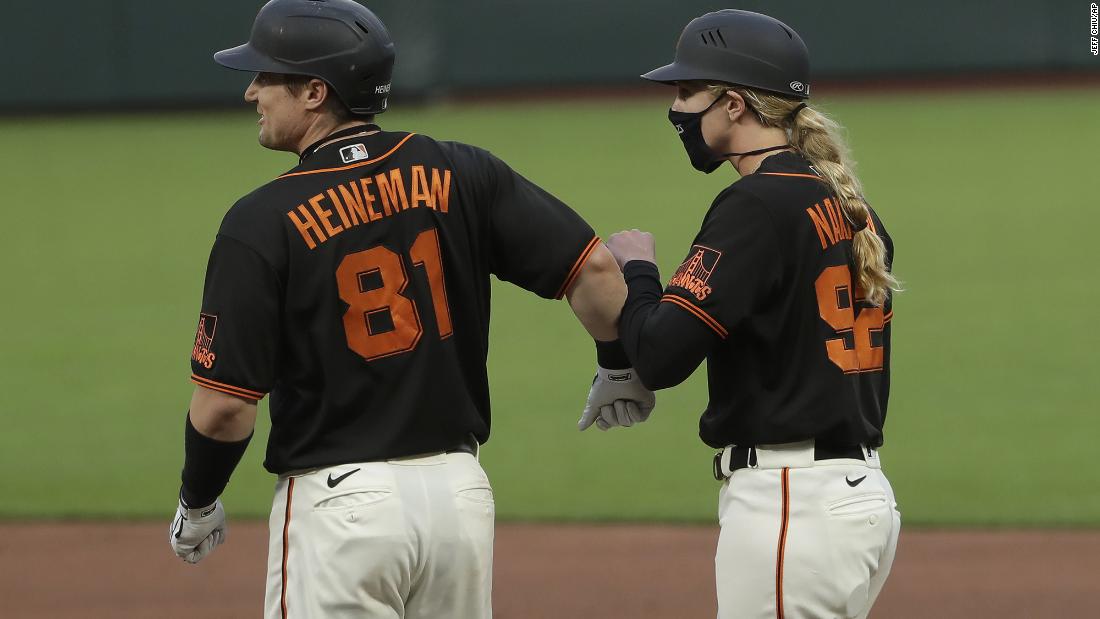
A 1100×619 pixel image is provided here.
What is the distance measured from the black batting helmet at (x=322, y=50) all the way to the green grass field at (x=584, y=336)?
398 centimetres

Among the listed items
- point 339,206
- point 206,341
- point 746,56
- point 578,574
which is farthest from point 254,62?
point 578,574

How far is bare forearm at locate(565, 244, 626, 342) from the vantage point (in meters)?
3.57

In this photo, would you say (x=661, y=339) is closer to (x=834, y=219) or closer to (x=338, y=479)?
(x=834, y=219)

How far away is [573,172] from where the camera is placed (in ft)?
59.0

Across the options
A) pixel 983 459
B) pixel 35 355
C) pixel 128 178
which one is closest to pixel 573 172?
pixel 128 178

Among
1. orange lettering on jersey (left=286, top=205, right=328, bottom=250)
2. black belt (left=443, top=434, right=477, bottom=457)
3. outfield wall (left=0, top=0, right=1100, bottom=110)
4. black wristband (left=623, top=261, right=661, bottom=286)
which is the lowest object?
black belt (left=443, top=434, right=477, bottom=457)

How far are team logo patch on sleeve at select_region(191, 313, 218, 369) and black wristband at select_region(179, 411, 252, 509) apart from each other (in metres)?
0.15

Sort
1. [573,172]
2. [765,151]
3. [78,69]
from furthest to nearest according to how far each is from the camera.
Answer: [78,69] < [573,172] < [765,151]

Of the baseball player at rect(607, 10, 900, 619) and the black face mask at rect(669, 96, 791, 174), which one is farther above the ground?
the black face mask at rect(669, 96, 791, 174)

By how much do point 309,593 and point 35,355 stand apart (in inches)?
309

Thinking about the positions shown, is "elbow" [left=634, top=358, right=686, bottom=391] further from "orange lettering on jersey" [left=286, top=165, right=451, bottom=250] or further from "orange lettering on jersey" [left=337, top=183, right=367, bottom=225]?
"orange lettering on jersey" [left=337, top=183, right=367, bottom=225]

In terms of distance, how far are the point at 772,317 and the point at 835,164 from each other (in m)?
0.43

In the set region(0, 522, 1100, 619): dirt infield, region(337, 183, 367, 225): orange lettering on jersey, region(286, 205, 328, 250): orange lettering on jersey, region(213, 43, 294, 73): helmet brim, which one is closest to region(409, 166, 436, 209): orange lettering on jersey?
region(337, 183, 367, 225): orange lettering on jersey

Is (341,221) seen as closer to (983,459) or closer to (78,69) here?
(983,459)
